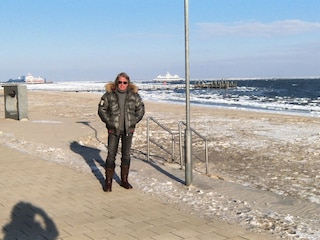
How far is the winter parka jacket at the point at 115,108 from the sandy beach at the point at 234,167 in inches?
42.6

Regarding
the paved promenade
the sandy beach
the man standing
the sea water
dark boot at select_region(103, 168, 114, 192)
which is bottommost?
the sea water

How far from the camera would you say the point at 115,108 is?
19.2 feet

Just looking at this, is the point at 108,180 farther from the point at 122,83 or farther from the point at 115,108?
the point at 122,83

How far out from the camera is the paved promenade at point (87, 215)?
4.35m

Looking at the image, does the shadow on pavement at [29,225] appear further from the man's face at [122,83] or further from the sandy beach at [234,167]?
the man's face at [122,83]

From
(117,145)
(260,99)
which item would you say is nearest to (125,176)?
(117,145)

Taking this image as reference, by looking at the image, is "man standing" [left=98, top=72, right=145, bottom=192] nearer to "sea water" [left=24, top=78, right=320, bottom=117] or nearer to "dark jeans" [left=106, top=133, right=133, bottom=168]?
"dark jeans" [left=106, top=133, right=133, bottom=168]

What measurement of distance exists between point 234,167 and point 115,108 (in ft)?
13.3

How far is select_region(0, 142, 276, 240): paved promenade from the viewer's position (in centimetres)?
435

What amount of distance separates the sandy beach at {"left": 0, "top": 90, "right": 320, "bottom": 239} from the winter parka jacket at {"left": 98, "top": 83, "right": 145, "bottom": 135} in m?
1.08

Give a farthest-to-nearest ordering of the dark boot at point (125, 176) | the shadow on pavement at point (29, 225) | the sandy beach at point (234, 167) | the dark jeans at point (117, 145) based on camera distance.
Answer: the dark boot at point (125, 176), the dark jeans at point (117, 145), the sandy beach at point (234, 167), the shadow on pavement at point (29, 225)

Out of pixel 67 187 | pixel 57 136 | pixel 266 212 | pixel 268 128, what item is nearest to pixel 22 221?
pixel 67 187

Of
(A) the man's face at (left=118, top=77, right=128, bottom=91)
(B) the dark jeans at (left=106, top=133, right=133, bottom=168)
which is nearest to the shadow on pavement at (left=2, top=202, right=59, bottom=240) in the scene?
(B) the dark jeans at (left=106, top=133, right=133, bottom=168)

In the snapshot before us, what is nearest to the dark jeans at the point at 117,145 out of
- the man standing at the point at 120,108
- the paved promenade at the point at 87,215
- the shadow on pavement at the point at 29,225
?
the man standing at the point at 120,108
